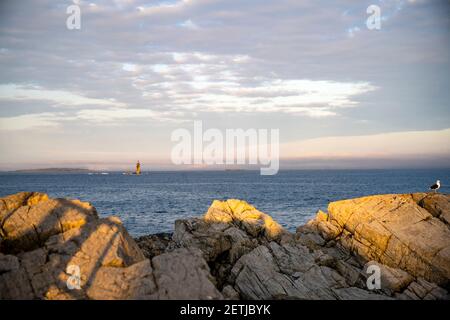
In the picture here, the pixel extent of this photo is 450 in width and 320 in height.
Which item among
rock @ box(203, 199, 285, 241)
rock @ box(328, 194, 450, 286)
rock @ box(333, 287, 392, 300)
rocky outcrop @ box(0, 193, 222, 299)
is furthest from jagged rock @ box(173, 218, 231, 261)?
rock @ box(328, 194, 450, 286)

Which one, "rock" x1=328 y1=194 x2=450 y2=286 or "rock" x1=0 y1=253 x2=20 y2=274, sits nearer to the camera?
"rock" x1=0 y1=253 x2=20 y2=274

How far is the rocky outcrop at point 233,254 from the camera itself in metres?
14.9

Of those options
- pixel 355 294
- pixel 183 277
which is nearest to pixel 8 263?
pixel 183 277

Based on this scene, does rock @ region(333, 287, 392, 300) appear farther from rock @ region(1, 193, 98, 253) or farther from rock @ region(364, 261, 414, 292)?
rock @ region(1, 193, 98, 253)

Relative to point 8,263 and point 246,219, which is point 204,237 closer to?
point 246,219

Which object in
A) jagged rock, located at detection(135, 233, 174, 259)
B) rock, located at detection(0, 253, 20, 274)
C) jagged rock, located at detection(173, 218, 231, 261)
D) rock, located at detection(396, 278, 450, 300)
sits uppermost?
rock, located at detection(0, 253, 20, 274)

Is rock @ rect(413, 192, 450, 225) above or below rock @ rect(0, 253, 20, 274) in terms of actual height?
above

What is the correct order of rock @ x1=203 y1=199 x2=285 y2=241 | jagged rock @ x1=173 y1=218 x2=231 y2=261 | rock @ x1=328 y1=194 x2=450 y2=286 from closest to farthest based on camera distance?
rock @ x1=328 y1=194 x2=450 y2=286 → jagged rock @ x1=173 y1=218 x2=231 y2=261 → rock @ x1=203 y1=199 x2=285 y2=241

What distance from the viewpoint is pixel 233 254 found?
75.4 ft

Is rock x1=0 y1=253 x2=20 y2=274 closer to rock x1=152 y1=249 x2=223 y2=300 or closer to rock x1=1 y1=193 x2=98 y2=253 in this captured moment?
rock x1=1 y1=193 x2=98 y2=253

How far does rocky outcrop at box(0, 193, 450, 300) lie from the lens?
1489 centimetres

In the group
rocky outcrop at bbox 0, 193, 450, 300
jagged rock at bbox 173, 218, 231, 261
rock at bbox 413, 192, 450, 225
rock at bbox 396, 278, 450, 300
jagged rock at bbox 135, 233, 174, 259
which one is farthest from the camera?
jagged rock at bbox 135, 233, 174, 259
